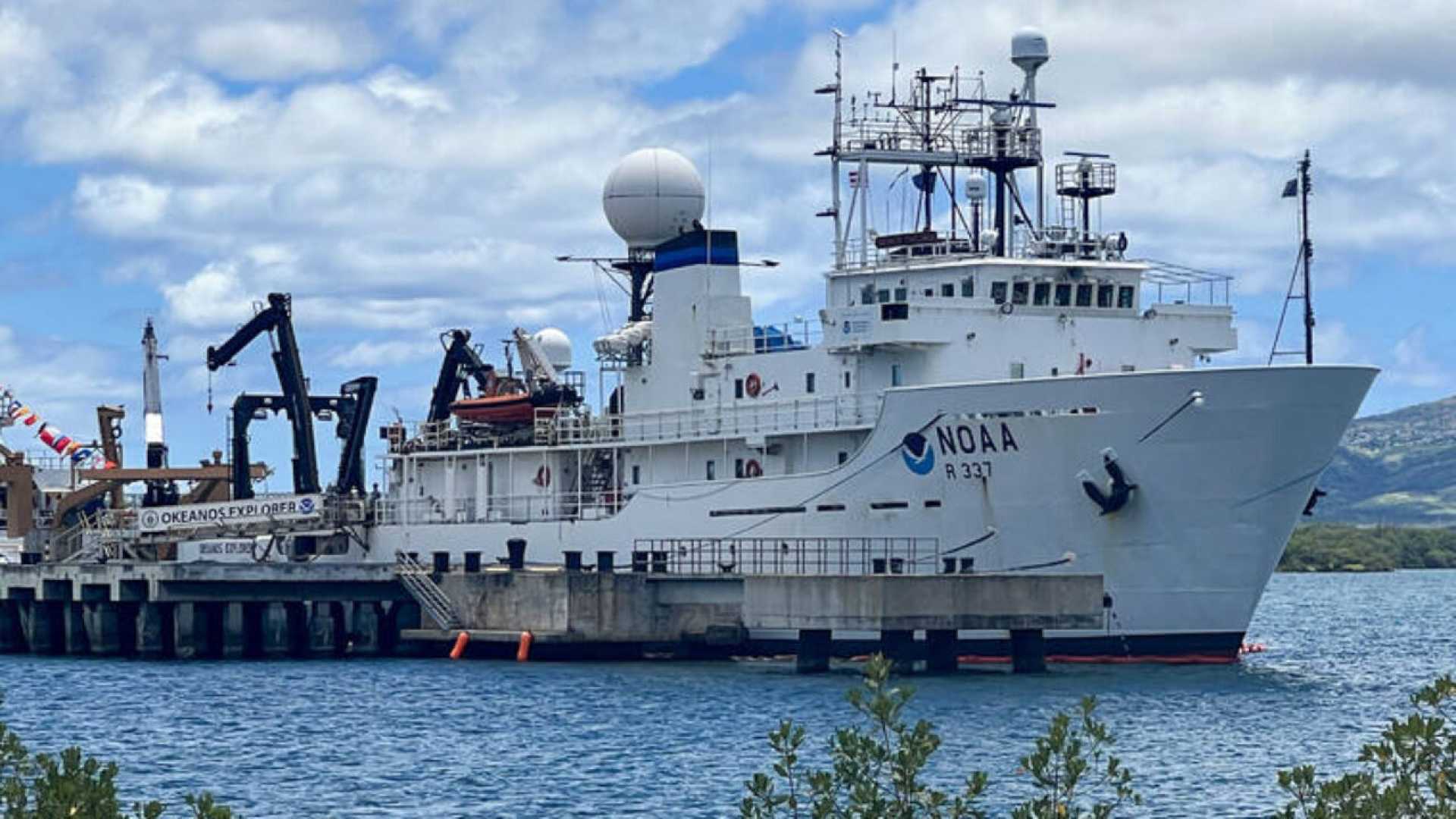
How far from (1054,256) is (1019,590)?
9.16 m

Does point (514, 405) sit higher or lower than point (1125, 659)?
higher

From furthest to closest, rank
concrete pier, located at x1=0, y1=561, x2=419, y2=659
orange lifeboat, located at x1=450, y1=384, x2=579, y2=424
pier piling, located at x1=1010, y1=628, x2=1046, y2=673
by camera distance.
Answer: orange lifeboat, located at x1=450, y1=384, x2=579, y2=424 < concrete pier, located at x1=0, y1=561, x2=419, y2=659 < pier piling, located at x1=1010, y1=628, x2=1046, y2=673

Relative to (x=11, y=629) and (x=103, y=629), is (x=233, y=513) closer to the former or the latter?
(x=11, y=629)

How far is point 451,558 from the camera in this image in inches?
2343

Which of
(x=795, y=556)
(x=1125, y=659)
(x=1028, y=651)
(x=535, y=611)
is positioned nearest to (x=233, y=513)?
(x=535, y=611)

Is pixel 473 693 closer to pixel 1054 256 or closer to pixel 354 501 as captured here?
pixel 1054 256

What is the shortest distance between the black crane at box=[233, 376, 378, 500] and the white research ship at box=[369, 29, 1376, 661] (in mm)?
6088

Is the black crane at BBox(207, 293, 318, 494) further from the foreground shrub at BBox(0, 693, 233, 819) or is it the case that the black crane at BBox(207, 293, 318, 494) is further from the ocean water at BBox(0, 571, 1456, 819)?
the foreground shrub at BBox(0, 693, 233, 819)

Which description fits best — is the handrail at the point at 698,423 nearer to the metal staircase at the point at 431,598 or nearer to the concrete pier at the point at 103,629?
the metal staircase at the point at 431,598

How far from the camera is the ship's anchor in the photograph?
43.3 metres

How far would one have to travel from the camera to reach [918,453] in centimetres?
4578

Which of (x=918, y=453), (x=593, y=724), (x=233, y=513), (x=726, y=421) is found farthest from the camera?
(x=233, y=513)

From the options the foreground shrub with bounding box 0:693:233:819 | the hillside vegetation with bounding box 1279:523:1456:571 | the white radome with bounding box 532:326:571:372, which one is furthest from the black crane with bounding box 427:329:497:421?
the hillside vegetation with bounding box 1279:523:1456:571

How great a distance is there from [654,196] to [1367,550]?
114 metres
